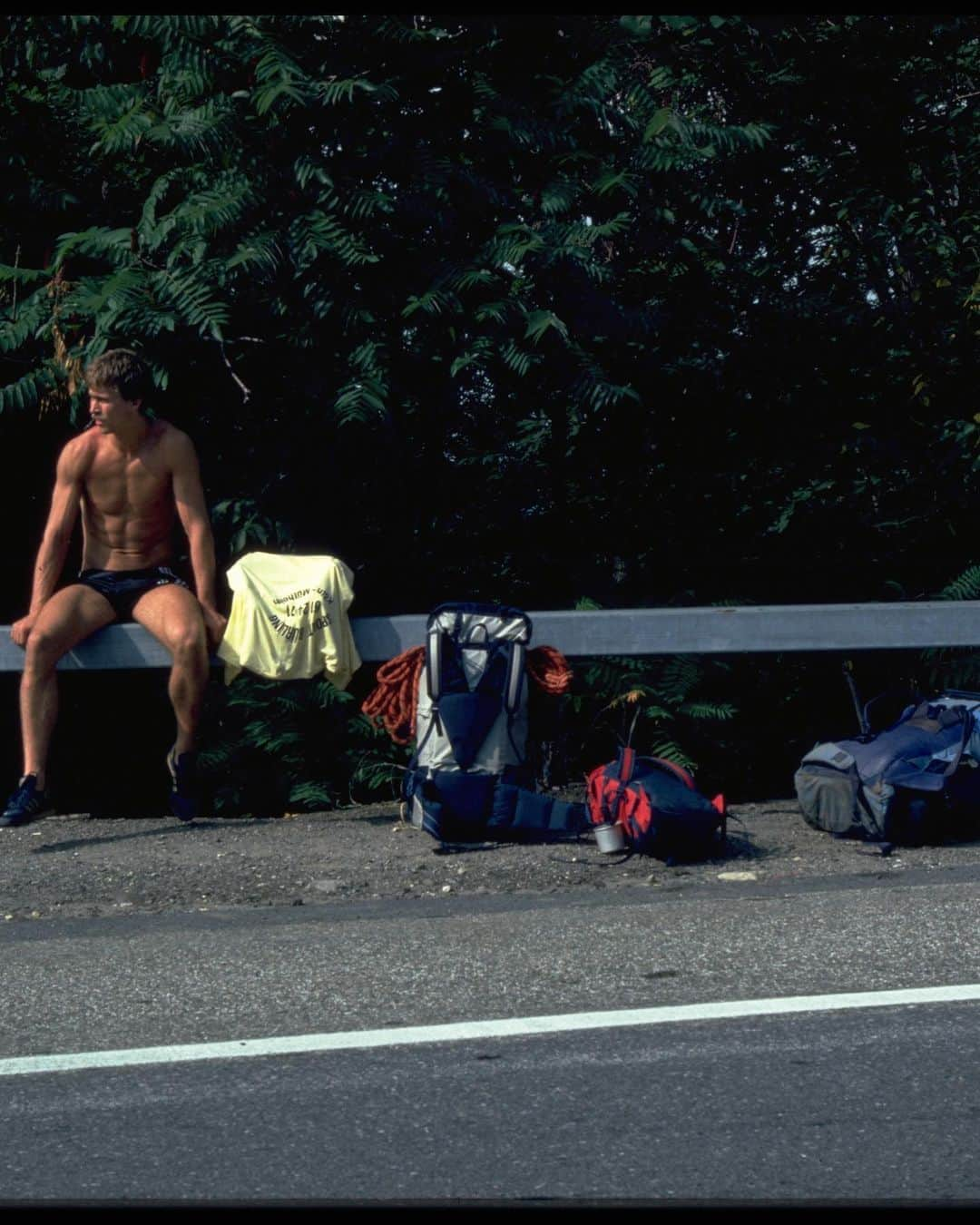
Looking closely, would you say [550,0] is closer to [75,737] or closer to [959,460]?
[959,460]

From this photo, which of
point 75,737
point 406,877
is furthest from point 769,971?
point 75,737

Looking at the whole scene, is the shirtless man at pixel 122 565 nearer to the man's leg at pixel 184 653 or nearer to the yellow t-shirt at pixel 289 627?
the man's leg at pixel 184 653

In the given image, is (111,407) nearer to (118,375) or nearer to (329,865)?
(118,375)

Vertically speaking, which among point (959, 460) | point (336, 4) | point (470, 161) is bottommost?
point (959, 460)

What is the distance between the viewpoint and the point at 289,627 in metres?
7.80

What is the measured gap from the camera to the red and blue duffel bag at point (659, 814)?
7211 mm

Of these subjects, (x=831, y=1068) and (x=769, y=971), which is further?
(x=769, y=971)

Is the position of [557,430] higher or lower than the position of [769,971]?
higher

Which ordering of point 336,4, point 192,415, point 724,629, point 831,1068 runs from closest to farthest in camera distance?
1. point 831,1068
2. point 724,629
3. point 336,4
4. point 192,415

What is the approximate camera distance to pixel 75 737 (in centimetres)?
1049

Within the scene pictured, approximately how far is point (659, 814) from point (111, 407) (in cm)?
288

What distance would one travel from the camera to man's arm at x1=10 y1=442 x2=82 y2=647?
8.00m

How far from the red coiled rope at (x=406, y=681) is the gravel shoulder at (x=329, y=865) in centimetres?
45

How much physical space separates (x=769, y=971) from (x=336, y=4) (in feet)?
17.2
